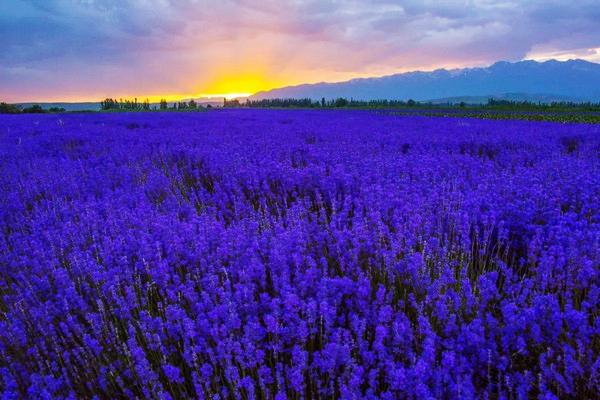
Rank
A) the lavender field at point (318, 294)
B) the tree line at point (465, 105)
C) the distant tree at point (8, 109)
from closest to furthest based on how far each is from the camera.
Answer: the lavender field at point (318, 294) → the tree line at point (465, 105) → the distant tree at point (8, 109)

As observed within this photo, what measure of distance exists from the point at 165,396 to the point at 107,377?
418 mm

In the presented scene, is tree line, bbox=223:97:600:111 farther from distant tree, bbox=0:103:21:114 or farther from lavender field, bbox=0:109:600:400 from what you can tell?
lavender field, bbox=0:109:600:400

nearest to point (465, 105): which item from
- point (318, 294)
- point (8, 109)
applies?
point (318, 294)

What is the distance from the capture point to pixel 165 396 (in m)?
1.34

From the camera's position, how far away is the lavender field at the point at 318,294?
1.42 meters

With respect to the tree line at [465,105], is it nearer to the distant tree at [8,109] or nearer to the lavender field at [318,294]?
the distant tree at [8,109]

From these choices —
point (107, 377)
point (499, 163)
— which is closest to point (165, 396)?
point (107, 377)

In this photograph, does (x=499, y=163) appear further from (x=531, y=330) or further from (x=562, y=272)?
(x=531, y=330)

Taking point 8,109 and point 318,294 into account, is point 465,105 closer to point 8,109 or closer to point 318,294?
point 318,294

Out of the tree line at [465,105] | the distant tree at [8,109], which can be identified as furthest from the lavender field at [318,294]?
the distant tree at [8,109]

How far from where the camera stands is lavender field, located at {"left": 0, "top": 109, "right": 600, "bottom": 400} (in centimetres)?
142

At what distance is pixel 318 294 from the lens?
166cm

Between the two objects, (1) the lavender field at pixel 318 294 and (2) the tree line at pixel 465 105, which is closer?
(1) the lavender field at pixel 318 294

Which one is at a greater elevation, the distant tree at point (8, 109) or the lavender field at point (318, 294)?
the distant tree at point (8, 109)
